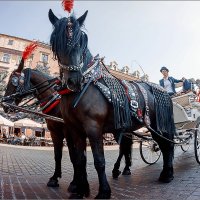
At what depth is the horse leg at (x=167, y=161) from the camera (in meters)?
4.76

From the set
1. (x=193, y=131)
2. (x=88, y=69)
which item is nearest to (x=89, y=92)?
(x=88, y=69)

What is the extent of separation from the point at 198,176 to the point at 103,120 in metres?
2.55

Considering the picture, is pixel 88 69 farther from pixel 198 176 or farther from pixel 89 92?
pixel 198 176

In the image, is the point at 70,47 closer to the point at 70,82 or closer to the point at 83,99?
the point at 70,82

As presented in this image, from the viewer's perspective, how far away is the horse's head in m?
3.26

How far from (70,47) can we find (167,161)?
2969mm

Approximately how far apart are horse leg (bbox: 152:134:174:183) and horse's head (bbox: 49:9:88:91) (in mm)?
2501

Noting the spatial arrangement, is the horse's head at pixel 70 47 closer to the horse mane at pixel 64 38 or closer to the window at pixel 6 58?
the horse mane at pixel 64 38

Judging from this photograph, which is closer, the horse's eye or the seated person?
the horse's eye

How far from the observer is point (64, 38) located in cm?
338

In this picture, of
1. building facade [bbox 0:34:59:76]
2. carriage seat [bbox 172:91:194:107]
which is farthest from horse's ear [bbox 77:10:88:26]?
building facade [bbox 0:34:59:76]

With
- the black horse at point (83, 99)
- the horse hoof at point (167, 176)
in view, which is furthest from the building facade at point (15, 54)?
the black horse at point (83, 99)

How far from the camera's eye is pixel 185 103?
23.2 ft

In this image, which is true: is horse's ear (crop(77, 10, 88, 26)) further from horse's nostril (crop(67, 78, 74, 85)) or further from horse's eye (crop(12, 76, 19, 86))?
horse's eye (crop(12, 76, 19, 86))
